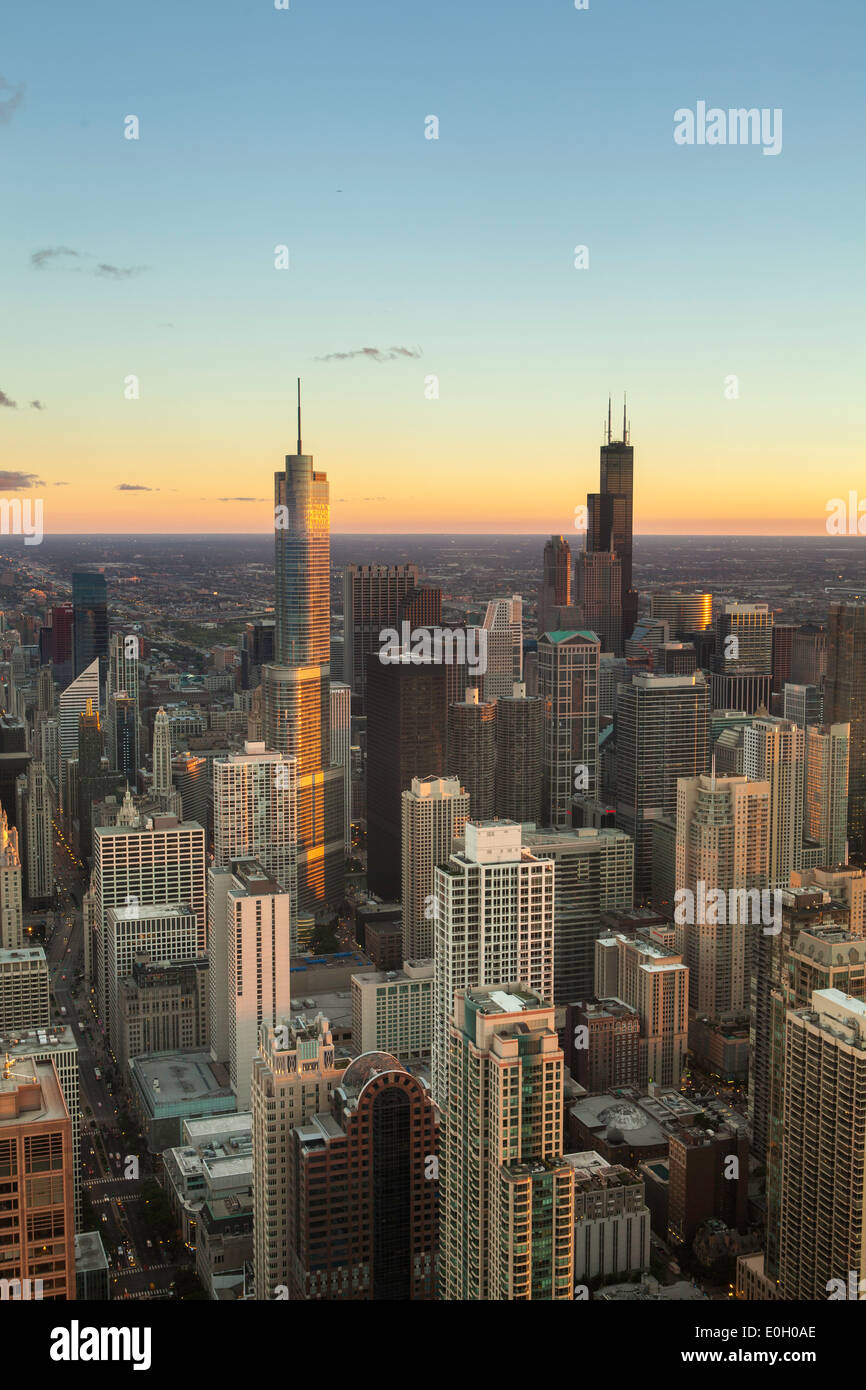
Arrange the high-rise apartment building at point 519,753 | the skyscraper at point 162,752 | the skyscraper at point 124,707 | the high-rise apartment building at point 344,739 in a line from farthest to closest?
1. the high-rise apartment building at point 344,739
2. the skyscraper at point 162,752
3. the high-rise apartment building at point 519,753
4. the skyscraper at point 124,707

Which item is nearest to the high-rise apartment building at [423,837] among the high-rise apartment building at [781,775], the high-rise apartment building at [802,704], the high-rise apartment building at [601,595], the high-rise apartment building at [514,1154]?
the high-rise apartment building at [601,595]

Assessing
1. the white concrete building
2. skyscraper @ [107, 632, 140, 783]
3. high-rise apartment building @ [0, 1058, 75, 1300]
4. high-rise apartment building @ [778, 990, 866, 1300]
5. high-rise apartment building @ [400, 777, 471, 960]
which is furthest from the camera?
skyscraper @ [107, 632, 140, 783]

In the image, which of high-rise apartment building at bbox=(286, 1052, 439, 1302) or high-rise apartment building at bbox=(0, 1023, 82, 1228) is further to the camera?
high-rise apartment building at bbox=(0, 1023, 82, 1228)

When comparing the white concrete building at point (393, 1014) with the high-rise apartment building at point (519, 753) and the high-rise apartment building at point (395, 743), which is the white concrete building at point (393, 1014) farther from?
the high-rise apartment building at point (519, 753)

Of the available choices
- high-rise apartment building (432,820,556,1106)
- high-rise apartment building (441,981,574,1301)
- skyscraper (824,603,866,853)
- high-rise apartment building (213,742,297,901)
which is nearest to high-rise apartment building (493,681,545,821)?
high-rise apartment building (213,742,297,901)

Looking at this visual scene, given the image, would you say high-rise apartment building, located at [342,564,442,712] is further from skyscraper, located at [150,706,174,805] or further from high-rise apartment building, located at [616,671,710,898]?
high-rise apartment building, located at [616,671,710,898]

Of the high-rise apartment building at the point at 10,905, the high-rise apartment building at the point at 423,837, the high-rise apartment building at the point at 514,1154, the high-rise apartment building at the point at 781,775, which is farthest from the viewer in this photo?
the high-rise apartment building at the point at 781,775

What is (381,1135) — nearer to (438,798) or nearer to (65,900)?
(438,798)

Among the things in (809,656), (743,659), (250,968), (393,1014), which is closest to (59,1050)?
(250,968)
